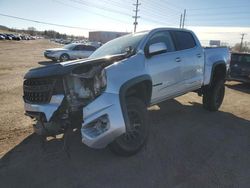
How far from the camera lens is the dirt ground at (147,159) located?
347cm

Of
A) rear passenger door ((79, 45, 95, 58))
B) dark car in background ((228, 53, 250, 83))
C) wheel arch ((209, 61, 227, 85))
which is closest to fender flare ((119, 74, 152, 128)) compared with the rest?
wheel arch ((209, 61, 227, 85))

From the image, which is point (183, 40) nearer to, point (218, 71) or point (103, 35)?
point (218, 71)

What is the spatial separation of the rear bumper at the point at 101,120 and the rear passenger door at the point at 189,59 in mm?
2305

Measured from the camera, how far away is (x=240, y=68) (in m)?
12.3

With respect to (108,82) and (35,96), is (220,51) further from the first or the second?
(35,96)

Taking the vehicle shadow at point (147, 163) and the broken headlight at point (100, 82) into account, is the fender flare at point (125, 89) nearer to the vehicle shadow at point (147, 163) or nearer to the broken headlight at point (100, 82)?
the broken headlight at point (100, 82)

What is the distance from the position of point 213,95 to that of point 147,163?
3.59 m

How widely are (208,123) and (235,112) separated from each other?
1.62m

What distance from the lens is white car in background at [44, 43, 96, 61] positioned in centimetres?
2073

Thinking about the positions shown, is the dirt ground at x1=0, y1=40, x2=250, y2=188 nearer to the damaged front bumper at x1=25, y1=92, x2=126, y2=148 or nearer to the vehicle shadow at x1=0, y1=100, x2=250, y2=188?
the vehicle shadow at x1=0, y1=100, x2=250, y2=188

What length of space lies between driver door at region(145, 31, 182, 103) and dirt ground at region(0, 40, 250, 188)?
0.85 meters

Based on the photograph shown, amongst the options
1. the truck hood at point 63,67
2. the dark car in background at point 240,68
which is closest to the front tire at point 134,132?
the truck hood at point 63,67

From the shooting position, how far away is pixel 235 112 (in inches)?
281

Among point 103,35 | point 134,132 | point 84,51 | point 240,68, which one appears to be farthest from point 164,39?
point 103,35
